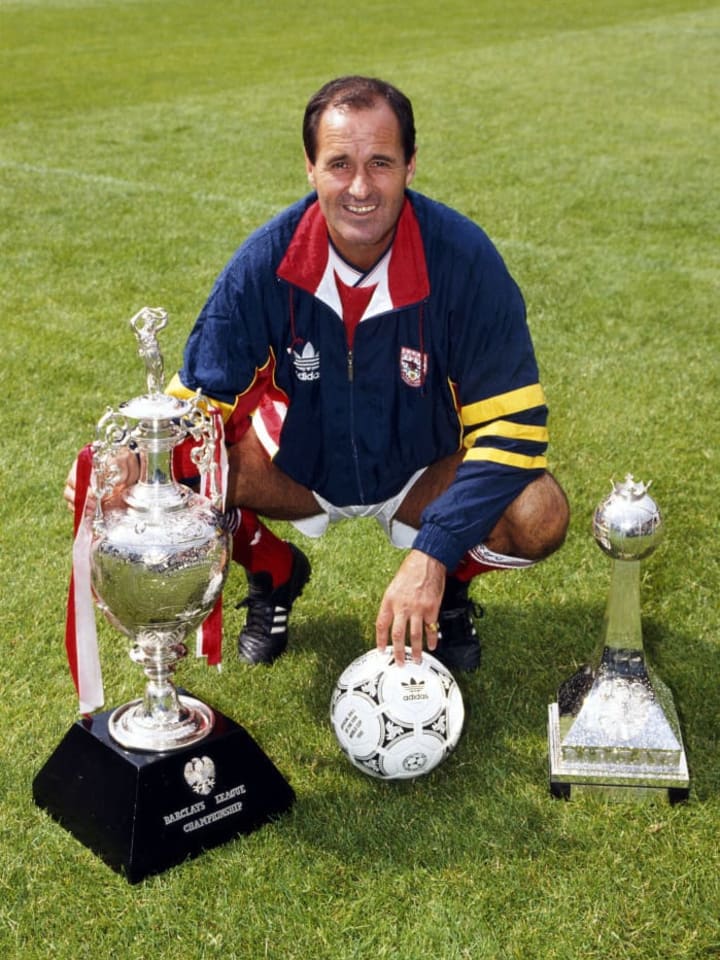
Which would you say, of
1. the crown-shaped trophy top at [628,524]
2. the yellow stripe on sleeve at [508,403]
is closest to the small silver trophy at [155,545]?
the yellow stripe on sleeve at [508,403]

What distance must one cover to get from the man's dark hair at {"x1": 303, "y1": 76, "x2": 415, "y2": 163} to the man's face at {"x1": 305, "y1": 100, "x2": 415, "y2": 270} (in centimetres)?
2

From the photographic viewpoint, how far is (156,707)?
2.82m

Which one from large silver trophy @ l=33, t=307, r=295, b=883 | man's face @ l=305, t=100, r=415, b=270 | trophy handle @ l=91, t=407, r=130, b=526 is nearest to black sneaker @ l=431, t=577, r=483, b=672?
large silver trophy @ l=33, t=307, r=295, b=883

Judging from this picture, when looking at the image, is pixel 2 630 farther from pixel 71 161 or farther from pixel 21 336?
pixel 71 161

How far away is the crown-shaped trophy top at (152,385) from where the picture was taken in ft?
8.36

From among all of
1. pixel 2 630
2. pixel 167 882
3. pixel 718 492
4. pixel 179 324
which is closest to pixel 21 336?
pixel 179 324

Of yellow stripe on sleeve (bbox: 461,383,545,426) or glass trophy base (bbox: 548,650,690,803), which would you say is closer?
glass trophy base (bbox: 548,650,690,803)

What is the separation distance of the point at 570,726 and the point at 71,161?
817cm

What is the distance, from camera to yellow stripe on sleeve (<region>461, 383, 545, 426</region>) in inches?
124

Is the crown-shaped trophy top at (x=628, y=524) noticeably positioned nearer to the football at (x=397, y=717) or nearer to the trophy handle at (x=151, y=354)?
the football at (x=397, y=717)

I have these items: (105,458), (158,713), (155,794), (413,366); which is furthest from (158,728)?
(413,366)

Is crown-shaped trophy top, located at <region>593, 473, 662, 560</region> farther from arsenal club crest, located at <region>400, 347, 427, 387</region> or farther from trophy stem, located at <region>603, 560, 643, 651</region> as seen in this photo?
arsenal club crest, located at <region>400, 347, 427, 387</region>

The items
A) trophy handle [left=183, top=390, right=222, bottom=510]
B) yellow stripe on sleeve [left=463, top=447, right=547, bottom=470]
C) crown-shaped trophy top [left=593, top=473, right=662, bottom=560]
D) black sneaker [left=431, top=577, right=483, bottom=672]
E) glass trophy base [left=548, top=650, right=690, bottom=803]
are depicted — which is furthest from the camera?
black sneaker [left=431, top=577, right=483, bottom=672]

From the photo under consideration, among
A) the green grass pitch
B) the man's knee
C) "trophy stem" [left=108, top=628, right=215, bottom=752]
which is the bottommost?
the green grass pitch
